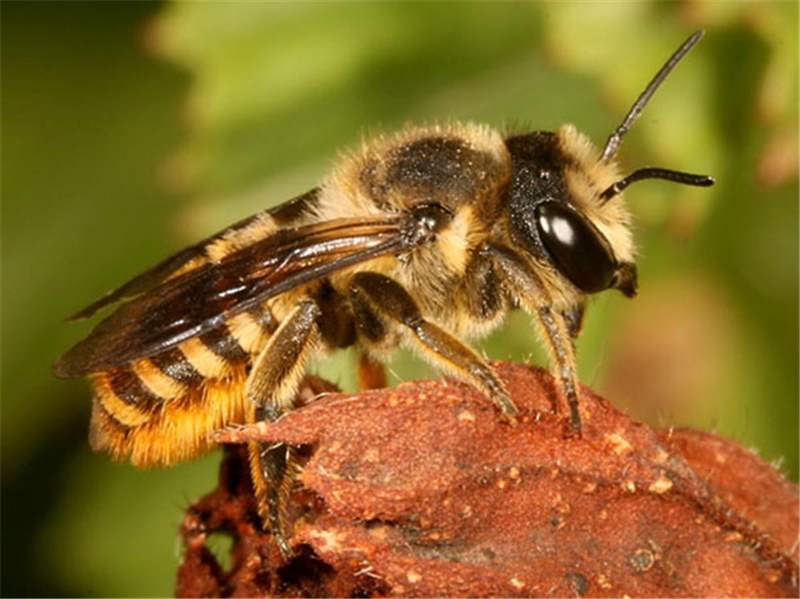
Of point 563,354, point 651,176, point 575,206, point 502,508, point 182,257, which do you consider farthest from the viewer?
point 182,257

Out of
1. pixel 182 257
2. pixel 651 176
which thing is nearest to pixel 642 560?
pixel 651 176

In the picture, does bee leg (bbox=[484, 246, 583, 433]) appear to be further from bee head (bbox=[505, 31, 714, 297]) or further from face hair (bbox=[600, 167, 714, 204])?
face hair (bbox=[600, 167, 714, 204])

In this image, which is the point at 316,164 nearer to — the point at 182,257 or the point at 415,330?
the point at 182,257

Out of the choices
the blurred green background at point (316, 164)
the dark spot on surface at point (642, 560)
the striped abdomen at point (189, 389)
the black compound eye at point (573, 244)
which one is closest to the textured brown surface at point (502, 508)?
the dark spot on surface at point (642, 560)

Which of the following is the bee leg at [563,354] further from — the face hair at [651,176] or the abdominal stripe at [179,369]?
the abdominal stripe at [179,369]

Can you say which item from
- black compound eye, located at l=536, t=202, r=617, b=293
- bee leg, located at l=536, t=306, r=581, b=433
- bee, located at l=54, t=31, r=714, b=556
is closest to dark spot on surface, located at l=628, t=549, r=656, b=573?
bee leg, located at l=536, t=306, r=581, b=433

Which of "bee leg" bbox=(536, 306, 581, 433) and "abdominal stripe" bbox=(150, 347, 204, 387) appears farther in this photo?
"abdominal stripe" bbox=(150, 347, 204, 387)
